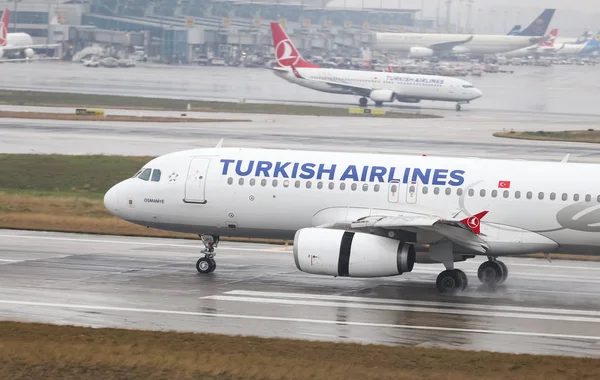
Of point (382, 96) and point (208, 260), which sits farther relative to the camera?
point (382, 96)

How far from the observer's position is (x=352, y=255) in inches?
1150

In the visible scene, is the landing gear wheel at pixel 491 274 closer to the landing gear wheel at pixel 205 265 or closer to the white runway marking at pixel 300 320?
the white runway marking at pixel 300 320

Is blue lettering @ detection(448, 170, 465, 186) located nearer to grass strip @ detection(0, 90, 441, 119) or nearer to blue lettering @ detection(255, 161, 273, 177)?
blue lettering @ detection(255, 161, 273, 177)

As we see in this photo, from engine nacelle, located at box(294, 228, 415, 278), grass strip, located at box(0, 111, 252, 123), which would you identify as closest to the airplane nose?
engine nacelle, located at box(294, 228, 415, 278)

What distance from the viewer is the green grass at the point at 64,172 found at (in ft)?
173

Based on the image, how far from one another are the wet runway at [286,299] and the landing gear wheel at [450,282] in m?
0.43

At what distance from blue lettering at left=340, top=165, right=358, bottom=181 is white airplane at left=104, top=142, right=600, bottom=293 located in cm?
7

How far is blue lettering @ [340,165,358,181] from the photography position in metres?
31.6

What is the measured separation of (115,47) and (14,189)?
151m

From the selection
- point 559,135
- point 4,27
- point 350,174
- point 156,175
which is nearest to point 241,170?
point 156,175

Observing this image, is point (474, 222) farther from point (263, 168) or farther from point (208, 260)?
point (208, 260)

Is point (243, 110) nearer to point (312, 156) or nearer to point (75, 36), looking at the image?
point (312, 156)

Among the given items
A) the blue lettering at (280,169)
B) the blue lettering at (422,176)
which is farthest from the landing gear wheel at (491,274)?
the blue lettering at (280,169)

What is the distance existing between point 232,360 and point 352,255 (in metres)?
9.20
